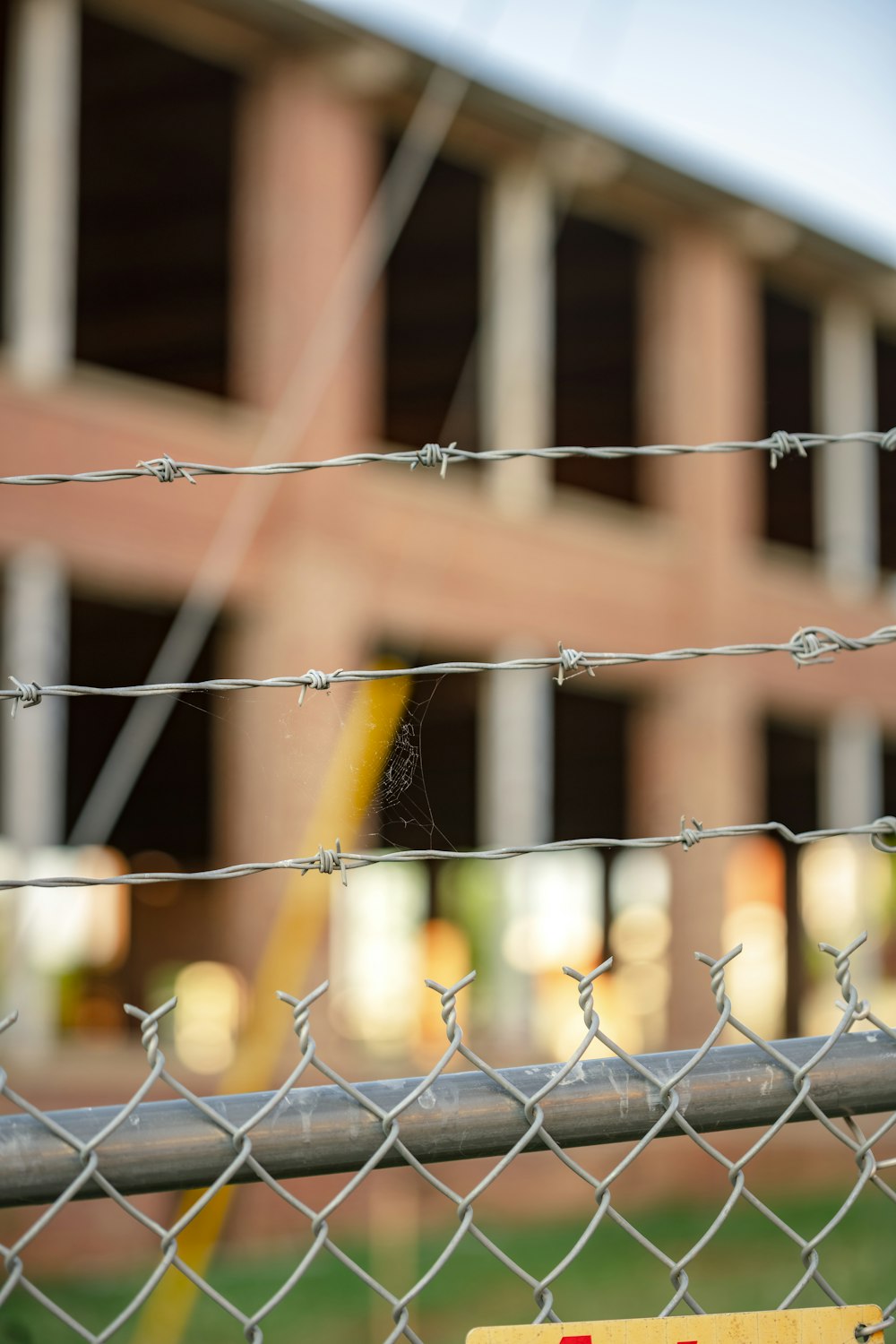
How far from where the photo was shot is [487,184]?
12.3 meters

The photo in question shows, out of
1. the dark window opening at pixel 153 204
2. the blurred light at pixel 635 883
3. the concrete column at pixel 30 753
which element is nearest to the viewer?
the concrete column at pixel 30 753

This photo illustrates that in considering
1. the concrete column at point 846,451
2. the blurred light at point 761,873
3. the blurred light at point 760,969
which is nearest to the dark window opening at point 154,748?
the blurred light at point 760,969

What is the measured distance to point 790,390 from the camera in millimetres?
15172

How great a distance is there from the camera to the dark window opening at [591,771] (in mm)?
15188

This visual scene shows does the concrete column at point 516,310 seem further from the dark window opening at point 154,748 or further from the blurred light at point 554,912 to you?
the blurred light at point 554,912

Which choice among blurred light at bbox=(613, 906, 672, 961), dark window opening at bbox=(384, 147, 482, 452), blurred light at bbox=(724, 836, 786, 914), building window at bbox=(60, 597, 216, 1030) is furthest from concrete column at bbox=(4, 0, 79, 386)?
blurred light at bbox=(724, 836, 786, 914)

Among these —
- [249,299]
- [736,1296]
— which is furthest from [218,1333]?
[249,299]

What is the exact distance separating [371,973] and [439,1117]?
10435 millimetres

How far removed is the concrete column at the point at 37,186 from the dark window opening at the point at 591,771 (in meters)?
6.24

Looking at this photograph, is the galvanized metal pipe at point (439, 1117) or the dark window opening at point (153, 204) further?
the dark window opening at point (153, 204)

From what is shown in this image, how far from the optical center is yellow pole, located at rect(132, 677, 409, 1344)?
5.81 metres

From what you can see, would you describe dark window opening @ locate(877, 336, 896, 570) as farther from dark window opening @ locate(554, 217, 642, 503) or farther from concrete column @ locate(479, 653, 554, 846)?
concrete column @ locate(479, 653, 554, 846)

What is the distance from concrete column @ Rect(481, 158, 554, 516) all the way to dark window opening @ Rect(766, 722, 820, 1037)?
17.7 feet

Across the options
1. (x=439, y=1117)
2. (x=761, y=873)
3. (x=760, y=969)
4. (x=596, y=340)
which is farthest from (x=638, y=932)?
(x=439, y=1117)
